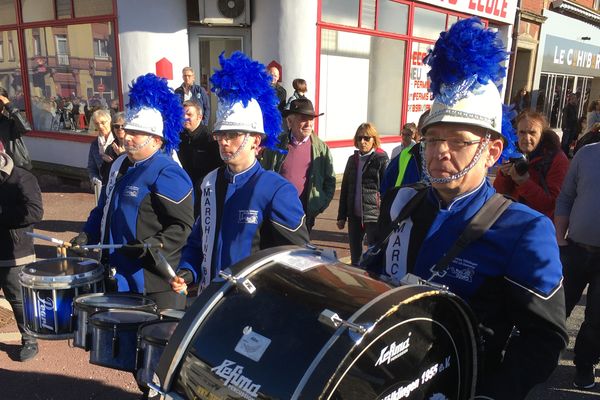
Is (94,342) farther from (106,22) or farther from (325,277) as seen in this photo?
(106,22)

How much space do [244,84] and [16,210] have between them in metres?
2.14

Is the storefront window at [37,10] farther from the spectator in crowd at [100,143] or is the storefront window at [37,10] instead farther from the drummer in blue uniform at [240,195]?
the drummer in blue uniform at [240,195]

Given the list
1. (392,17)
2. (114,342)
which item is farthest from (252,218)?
(392,17)

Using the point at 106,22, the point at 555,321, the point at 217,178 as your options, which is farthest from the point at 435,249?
the point at 106,22

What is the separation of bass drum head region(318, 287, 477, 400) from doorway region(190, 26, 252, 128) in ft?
24.1

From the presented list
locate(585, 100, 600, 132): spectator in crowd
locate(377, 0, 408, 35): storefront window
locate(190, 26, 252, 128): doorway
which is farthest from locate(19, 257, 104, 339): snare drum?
locate(377, 0, 408, 35): storefront window

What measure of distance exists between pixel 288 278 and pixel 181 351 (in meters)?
0.40

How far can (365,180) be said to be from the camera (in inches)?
193

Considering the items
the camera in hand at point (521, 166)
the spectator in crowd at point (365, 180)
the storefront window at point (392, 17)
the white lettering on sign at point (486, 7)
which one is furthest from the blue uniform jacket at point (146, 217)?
the white lettering on sign at point (486, 7)

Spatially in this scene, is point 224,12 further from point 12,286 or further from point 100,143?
point 12,286

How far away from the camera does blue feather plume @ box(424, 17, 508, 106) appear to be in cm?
164

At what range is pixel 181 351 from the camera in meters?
1.57

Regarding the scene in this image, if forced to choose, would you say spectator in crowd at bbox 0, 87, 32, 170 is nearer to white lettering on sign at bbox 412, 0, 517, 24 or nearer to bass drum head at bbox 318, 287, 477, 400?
bass drum head at bbox 318, 287, 477, 400

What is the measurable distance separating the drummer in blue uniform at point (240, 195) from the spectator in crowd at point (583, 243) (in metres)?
2.09
